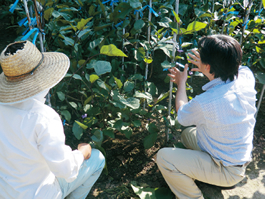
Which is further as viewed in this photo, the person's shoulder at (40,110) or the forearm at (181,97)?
the forearm at (181,97)

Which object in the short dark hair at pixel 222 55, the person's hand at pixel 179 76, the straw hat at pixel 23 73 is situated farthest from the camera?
the person's hand at pixel 179 76

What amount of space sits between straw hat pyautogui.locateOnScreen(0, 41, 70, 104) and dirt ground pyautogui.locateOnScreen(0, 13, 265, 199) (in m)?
1.01

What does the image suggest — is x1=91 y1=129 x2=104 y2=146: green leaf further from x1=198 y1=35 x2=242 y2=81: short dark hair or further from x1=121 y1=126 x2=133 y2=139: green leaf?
x1=198 y1=35 x2=242 y2=81: short dark hair

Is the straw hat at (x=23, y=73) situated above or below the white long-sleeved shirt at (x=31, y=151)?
above

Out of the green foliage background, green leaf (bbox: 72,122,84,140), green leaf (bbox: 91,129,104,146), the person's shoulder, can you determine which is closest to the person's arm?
the green foliage background

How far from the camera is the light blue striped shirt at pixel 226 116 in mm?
1381

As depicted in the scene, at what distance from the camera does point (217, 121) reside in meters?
1.40

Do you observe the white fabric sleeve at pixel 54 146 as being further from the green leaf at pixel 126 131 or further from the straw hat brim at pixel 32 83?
the green leaf at pixel 126 131

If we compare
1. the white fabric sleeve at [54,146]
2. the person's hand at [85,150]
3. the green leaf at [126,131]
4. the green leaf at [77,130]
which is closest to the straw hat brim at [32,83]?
the white fabric sleeve at [54,146]

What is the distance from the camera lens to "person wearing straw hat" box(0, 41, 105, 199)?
1021mm

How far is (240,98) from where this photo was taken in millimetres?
1395

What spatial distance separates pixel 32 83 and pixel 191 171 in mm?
1040

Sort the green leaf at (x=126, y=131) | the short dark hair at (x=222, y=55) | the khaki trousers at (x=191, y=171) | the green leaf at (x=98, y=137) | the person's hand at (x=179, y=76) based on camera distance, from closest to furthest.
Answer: the short dark hair at (x=222, y=55), the khaki trousers at (x=191, y=171), the person's hand at (x=179, y=76), the green leaf at (x=98, y=137), the green leaf at (x=126, y=131)

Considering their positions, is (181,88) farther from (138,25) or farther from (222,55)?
(138,25)
